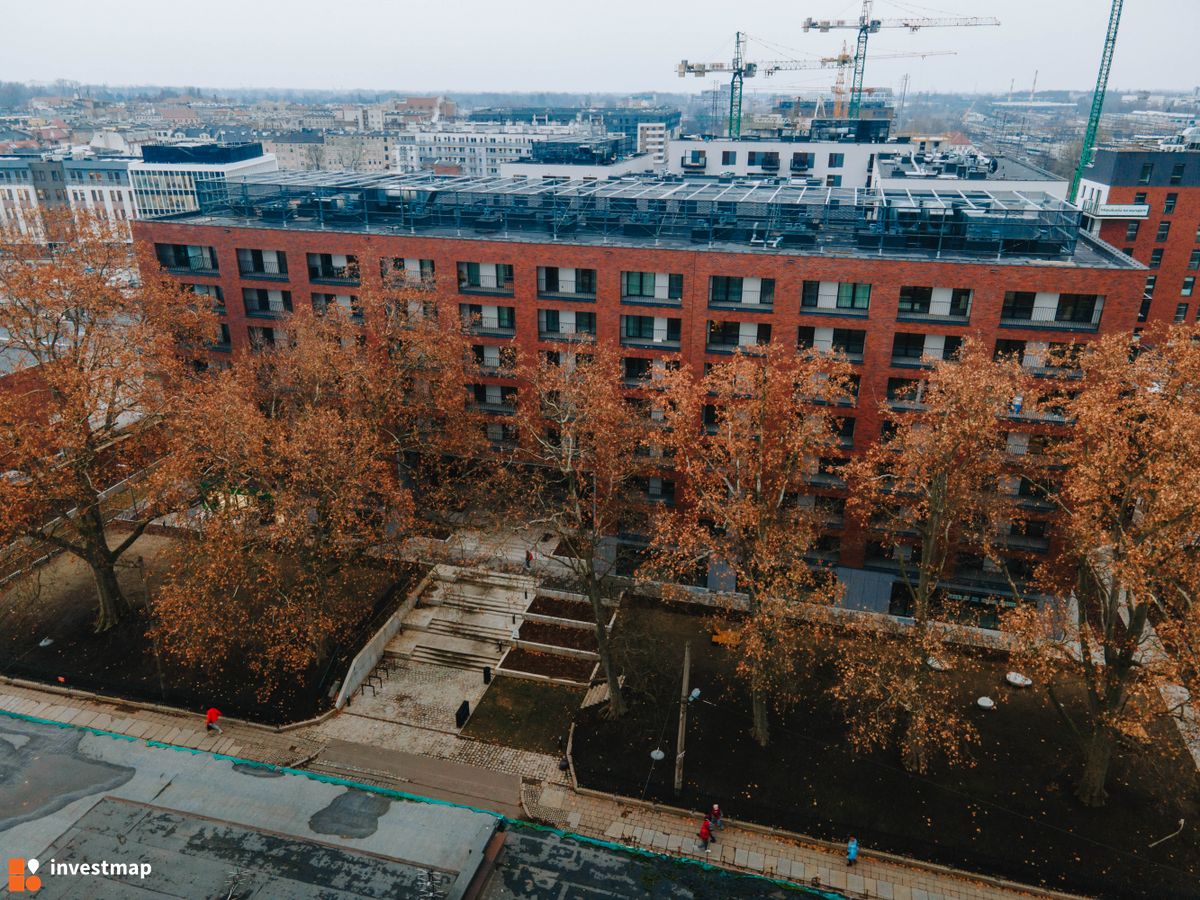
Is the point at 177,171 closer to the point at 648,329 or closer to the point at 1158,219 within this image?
the point at 648,329

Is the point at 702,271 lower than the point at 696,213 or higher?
lower

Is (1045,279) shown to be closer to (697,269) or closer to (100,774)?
(697,269)

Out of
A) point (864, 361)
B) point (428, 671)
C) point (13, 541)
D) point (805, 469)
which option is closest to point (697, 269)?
point (864, 361)

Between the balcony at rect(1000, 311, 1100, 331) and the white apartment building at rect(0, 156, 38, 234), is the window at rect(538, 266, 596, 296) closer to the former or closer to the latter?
the balcony at rect(1000, 311, 1100, 331)

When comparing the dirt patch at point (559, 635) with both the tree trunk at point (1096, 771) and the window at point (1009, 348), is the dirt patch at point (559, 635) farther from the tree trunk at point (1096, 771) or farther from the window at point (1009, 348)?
the window at point (1009, 348)

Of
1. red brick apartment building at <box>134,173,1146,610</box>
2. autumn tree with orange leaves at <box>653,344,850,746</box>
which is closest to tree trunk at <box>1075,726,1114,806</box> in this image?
autumn tree with orange leaves at <box>653,344,850,746</box>

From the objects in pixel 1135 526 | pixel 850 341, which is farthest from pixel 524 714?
pixel 850 341
